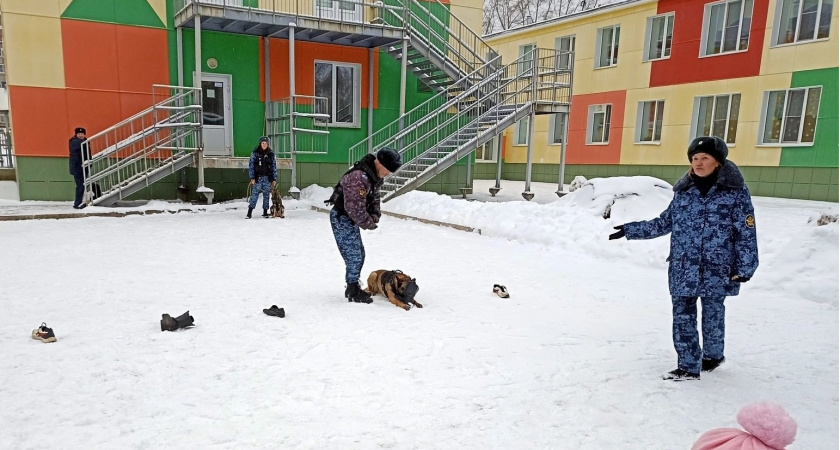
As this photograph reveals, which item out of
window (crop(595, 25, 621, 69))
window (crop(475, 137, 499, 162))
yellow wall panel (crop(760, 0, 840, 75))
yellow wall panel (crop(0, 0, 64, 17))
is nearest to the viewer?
yellow wall panel (crop(0, 0, 64, 17))

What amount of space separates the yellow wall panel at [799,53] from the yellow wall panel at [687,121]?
0.97 feet

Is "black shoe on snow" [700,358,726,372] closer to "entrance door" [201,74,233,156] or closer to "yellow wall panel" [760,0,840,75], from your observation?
"entrance door" [201,74,233,156]

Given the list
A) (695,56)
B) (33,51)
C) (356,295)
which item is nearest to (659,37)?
(695,56)

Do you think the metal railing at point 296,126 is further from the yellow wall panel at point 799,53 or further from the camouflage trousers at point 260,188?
the yellow wall panel at point 799,53

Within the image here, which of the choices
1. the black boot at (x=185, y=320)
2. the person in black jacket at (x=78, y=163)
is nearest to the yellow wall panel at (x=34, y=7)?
the person in black jacket at (x=78, y=163)

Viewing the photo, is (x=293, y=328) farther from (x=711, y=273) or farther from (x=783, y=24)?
(x=783, y=24)

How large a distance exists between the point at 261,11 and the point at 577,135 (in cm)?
1351

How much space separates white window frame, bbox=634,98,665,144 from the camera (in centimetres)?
1838

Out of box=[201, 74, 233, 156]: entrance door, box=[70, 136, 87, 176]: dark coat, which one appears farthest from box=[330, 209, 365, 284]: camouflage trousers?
box=[201, 74, 233, 156]: entrance door

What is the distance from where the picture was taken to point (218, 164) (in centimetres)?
1230

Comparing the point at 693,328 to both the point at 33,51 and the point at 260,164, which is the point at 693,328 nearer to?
the point at 260,164

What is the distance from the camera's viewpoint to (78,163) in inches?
435

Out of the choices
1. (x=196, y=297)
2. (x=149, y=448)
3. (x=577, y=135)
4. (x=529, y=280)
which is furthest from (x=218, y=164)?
(x=577, y=135)

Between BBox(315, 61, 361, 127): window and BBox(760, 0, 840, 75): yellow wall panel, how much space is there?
12016 mm
